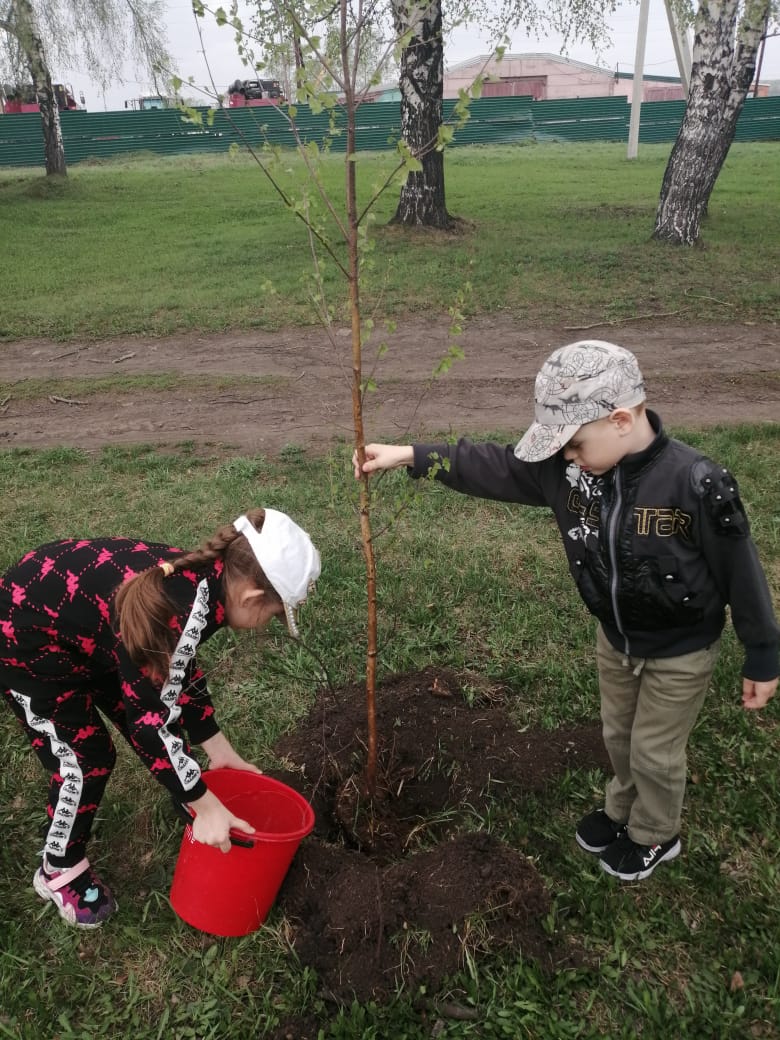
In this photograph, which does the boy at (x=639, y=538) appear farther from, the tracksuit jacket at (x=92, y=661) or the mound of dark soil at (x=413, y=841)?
the tracksuit jacket at (x=92, y=661)

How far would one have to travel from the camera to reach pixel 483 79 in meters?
1.90

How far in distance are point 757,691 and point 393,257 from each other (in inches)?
210

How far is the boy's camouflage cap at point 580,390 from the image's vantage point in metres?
1.97

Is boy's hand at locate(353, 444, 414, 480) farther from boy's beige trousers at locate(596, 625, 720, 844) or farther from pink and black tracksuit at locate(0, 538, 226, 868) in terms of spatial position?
boy's beige trousers at locate(596, 625, 720, 844)

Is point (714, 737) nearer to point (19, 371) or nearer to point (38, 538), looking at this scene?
point (38, 538)

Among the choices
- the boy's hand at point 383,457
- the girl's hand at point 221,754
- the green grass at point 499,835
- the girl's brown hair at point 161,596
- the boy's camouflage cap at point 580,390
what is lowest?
the green grass at point 499,835

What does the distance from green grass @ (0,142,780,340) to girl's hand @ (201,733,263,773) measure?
13.2 feet

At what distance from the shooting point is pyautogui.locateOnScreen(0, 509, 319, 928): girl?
1912 millimetres

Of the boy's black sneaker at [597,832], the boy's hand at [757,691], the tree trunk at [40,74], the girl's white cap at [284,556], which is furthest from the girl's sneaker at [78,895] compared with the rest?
the tree trunk at [40,74]

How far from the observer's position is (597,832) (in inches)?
104

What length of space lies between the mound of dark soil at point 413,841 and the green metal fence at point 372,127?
2361cm

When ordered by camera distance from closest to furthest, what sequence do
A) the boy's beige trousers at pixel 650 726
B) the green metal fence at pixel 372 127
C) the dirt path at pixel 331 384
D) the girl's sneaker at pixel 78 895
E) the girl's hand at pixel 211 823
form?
the girl's hand at pixel 211 823
the boy's beige trousers at pixel 650 726
the girl's sneaker at pixel 78 895
the dirt path at pixel 331 384
the green metal fence at pixel 372 127

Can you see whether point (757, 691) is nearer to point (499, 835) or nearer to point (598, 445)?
point (598, 445)

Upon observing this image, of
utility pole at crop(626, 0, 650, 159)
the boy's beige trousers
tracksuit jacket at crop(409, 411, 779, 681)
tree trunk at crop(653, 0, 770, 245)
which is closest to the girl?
tracksuit jacket at crop(409, 411, 779, 681)
